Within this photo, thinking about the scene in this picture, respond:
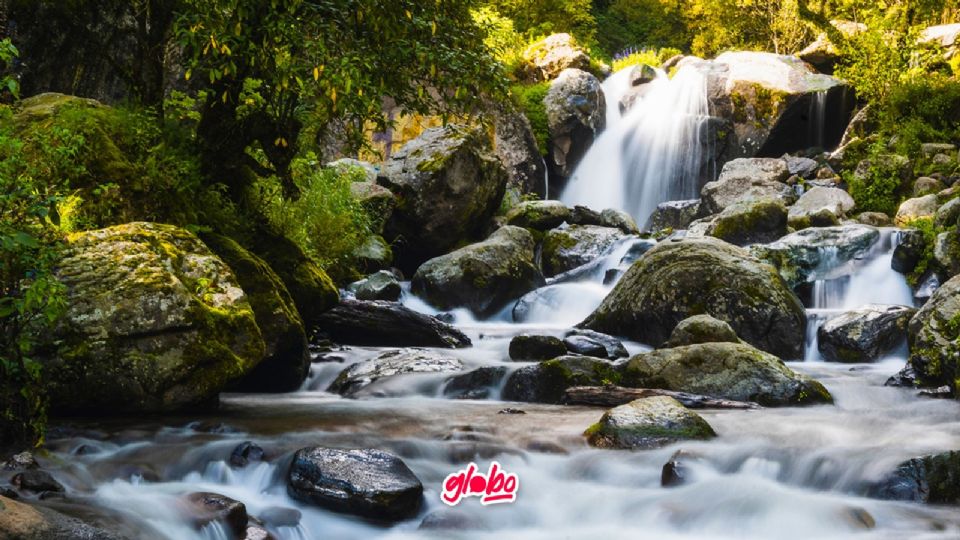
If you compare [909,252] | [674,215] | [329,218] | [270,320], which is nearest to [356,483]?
[270,320]

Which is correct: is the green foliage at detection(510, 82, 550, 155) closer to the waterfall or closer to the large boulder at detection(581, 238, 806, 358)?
the waterfall

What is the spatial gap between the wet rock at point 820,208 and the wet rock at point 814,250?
1478mm

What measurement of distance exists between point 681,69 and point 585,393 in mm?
20025

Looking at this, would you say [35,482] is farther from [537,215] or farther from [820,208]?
[820,208]

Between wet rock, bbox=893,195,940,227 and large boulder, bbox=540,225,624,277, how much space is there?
202 inches

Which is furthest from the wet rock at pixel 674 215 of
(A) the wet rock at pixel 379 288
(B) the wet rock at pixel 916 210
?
(A) the wet rock at pixel 379 288

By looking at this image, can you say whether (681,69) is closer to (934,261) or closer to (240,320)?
(934,261)

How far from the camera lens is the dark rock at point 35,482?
167 inches

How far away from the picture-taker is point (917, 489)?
5.06m

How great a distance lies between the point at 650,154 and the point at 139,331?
62.9 feet

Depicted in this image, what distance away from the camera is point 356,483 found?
15.3 ft

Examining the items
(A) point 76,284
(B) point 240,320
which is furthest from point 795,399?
(A) point 76,284

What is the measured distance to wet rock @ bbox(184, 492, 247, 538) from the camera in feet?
14.0

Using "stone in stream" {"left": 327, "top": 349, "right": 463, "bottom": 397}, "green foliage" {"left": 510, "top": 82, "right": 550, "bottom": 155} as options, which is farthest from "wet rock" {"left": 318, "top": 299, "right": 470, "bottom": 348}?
"green foliage" {"left": 510, "top": 82, "right": 550, "bottom": 155}
